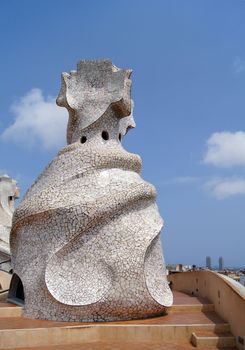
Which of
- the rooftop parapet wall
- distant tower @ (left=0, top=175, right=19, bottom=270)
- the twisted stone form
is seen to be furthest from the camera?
distant tower @ (left=0, top=175, right=19, bottom=270)

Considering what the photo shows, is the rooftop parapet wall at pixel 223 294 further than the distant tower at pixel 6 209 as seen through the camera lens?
No

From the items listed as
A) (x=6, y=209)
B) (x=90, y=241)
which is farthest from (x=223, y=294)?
(x=6, y=209)

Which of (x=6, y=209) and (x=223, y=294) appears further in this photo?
(x=6, y=209)

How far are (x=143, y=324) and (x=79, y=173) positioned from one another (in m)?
3.77

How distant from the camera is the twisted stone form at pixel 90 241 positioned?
Answer: 360 inches

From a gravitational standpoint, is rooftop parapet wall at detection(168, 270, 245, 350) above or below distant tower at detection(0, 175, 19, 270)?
below

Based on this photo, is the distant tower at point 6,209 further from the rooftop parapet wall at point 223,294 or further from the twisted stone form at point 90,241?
the twisted stone form at point 90,241

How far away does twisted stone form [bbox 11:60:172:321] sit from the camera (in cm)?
915

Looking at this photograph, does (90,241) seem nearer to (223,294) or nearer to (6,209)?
(223,294)

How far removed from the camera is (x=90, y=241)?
9.45m

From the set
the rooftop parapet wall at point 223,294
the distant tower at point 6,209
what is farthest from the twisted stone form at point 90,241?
the distant tower at point 6,209

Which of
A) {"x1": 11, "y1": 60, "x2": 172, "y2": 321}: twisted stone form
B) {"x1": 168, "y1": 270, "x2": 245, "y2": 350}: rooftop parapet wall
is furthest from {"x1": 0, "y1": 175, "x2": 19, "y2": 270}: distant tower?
{"x1": 11, "y1": 60, "x2": 172, "y2": 321}: twisted stone form

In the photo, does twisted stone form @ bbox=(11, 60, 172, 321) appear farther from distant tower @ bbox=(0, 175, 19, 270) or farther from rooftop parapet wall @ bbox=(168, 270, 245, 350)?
distant tower @ bbox=(0, 175, 19, 270)

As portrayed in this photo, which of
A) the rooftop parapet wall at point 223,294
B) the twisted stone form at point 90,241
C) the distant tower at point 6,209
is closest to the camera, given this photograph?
the rooftop parapet wall at point 223,294
